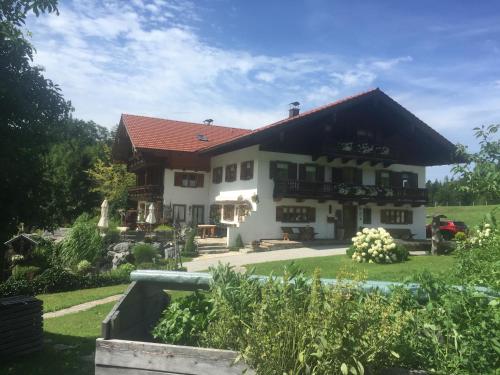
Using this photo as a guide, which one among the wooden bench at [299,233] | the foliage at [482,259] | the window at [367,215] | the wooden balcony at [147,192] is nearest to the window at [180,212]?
the wooden balcony at [147,192]

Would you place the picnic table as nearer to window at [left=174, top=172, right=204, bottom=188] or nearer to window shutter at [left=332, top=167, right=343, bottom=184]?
window at [left=174, top=172, right=204, bottom=188]

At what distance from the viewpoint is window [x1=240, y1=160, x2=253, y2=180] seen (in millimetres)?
24953

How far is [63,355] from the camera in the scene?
20.4 ft

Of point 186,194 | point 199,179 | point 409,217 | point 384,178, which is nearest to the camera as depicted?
point 384,178

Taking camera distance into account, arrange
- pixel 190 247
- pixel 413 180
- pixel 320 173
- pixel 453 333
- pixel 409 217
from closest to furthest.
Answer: pixel 453 333 < pixel 190 247 < pixel 320 173 < pixel 409 217 < pixel 413 180

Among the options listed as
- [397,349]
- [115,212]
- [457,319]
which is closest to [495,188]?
[457,319]

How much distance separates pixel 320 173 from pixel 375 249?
33.7 feet

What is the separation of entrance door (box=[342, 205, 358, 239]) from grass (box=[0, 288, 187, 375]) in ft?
65.4

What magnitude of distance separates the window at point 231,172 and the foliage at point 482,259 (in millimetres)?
23524

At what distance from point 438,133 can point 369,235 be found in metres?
13.3

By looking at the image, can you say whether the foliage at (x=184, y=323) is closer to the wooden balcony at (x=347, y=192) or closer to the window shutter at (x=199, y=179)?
the wooden balcony at (x=347, y=192)

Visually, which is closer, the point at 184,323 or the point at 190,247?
the point at 184,323

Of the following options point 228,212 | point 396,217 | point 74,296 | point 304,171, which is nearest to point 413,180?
point 396,217

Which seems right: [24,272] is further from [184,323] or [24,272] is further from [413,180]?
[413,180]
